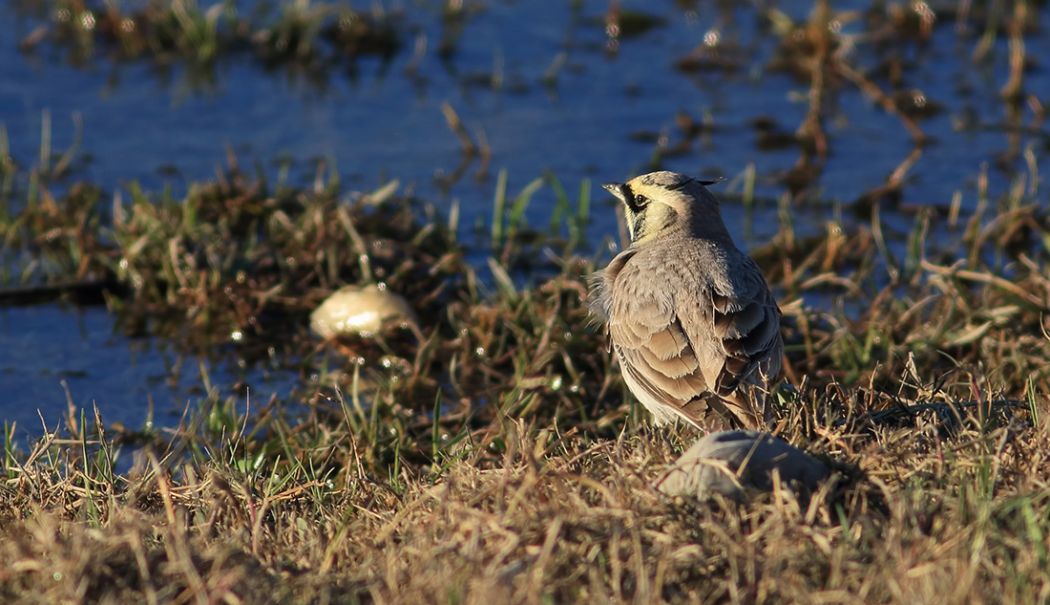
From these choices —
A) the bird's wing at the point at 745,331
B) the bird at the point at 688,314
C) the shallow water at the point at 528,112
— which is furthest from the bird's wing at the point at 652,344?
the shallow water at the point at 528,112

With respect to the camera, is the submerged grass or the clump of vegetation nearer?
the submerged grass

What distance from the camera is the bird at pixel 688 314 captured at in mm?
5477

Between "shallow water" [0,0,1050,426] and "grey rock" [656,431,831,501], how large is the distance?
4408 millimetres

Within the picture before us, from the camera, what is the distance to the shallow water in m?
9.49

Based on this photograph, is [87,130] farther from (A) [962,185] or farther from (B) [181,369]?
(A) [962,185]

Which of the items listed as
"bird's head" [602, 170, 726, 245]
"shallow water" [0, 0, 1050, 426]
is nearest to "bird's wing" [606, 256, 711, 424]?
"bird's head" [602, 170, 726, 245]

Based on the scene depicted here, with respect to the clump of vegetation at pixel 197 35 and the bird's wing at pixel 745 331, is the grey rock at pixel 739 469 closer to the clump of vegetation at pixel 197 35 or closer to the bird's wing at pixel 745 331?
the bird's wing at pixel 745 331

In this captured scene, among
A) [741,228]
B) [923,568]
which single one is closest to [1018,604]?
[923,568]

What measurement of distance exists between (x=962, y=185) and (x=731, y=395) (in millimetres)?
4665

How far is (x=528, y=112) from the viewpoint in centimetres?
1043

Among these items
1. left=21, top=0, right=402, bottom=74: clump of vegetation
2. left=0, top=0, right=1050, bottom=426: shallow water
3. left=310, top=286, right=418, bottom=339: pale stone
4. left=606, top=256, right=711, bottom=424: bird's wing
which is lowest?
left=310, top=286, right=418, bottom=339: pale stone

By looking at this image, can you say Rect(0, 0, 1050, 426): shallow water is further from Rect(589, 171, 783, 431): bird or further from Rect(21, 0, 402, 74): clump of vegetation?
Rect(589, 171, 783, 431): bird

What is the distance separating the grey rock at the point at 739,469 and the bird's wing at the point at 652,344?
850mm

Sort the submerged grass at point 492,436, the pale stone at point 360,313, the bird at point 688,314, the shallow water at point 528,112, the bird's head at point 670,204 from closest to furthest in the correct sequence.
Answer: the submerged grass at point 492,436 → the bird at point 688,314 → the bird's head at point 670,204 → the pale stone at point 360,313 → the shallow water at point 528,112
